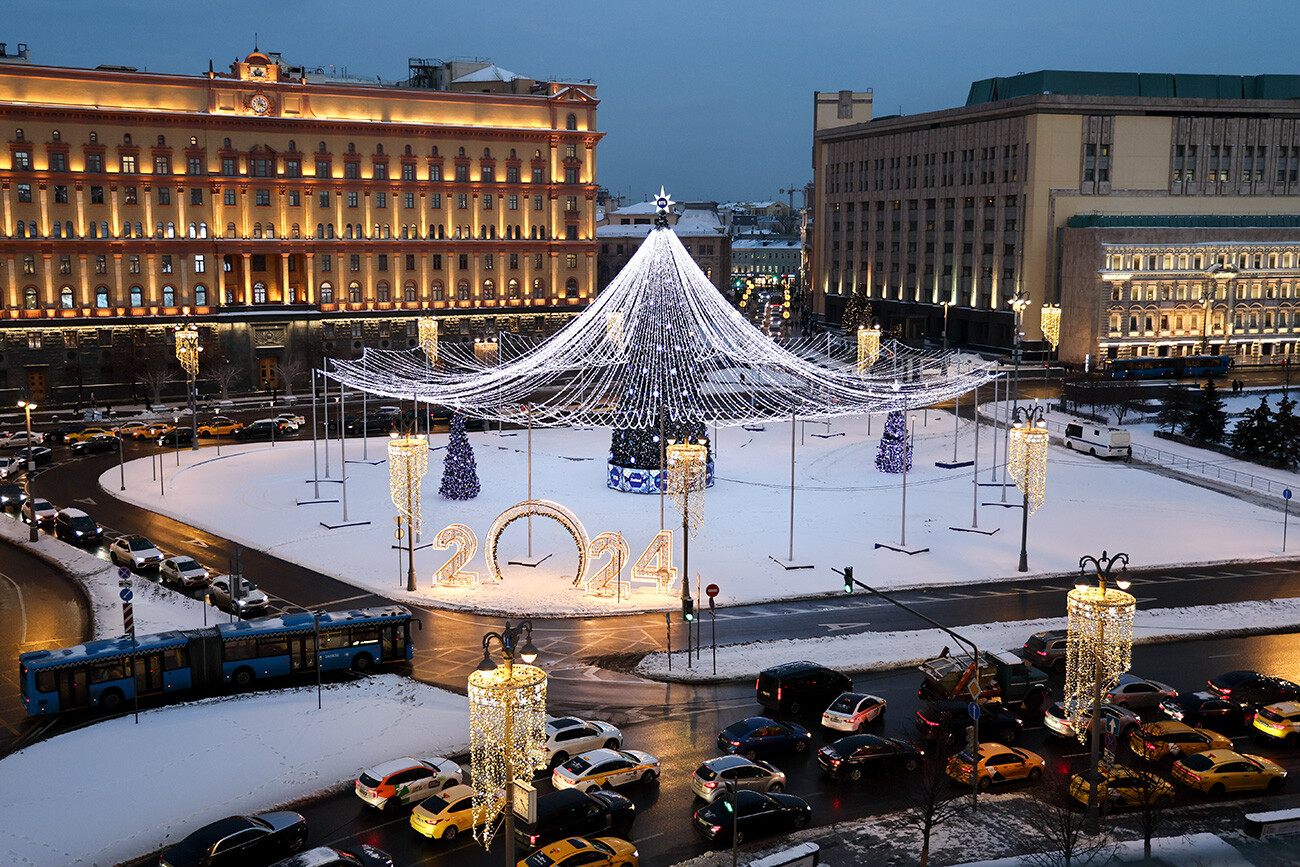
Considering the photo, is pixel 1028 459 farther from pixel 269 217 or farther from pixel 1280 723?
pixel 269 217

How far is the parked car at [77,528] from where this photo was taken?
157 feet

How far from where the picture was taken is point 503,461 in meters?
64.1

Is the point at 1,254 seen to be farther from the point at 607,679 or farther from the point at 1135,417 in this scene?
the point at 1135,417

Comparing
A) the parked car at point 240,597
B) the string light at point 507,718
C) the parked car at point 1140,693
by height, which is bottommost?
the parked car at point 1140,693

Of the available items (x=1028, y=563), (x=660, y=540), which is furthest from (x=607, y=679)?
(x=1028, y=563)

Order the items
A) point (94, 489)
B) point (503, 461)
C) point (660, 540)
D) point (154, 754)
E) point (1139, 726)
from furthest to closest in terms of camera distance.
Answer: point (503, 461), point (94, 489), point (660, 540), point (1139, 726), point (154, 754)

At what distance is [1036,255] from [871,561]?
213ft

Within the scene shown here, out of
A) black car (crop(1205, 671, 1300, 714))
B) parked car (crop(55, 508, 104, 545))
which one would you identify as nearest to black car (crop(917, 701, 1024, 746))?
black car (crop(1205, 671, 1300, 714))

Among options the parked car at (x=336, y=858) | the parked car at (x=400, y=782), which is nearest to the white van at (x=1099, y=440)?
the parked car at (x=400, y=782)

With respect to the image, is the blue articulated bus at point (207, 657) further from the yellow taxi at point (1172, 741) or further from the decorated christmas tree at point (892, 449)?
the decorated christmas tree at point (892, 449)

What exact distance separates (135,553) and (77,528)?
5.86 metres

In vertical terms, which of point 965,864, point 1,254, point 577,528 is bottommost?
point 965,864

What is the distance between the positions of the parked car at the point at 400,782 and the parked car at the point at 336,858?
2337mm

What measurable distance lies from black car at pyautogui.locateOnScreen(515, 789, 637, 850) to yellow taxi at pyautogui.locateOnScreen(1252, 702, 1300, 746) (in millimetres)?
16307
